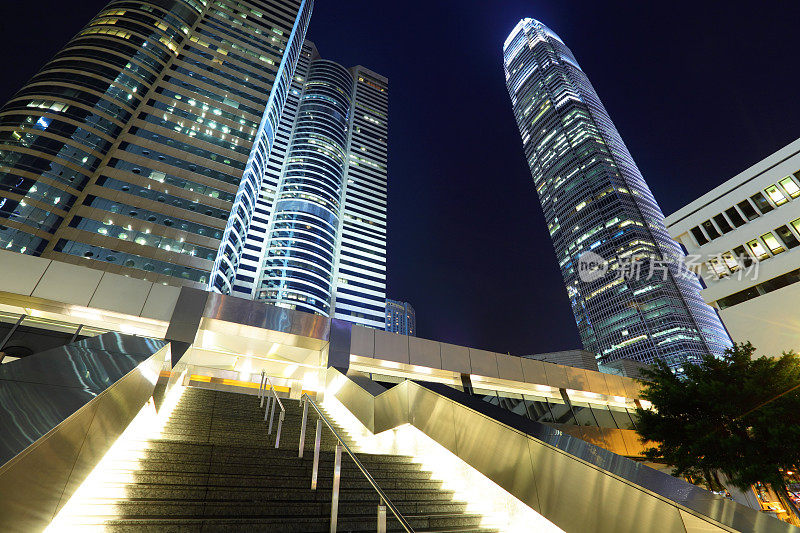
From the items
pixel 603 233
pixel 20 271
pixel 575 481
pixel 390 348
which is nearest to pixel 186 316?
pixel 20 271

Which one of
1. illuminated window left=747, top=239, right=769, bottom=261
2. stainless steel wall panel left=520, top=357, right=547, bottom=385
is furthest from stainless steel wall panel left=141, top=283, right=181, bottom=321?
illuminated window left=747, top=239, right=769, bottom=261

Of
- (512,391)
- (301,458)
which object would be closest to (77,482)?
(301,458)

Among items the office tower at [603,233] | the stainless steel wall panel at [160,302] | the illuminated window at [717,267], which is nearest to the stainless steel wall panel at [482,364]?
the stainless steel wall panel at [160,302]

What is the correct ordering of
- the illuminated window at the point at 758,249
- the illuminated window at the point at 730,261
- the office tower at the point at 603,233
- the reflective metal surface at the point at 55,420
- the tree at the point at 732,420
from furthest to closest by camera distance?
the office tower at the point at 603,233
the illuminated window at the point at 730,261
the illuminated window at the point at 758,249
the tree at the point at 732,420
the reflective metal surface at the point at 55,420

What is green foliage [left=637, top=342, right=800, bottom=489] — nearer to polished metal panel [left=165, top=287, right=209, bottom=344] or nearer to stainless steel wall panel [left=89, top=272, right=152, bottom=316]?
polished metal panel [left=165, top=287, right=209, bottom=344]

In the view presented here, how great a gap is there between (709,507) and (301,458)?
5131 millimetres

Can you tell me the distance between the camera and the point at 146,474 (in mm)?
4531

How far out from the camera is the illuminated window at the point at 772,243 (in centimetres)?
2917

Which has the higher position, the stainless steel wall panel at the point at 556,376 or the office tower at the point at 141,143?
the office tower at the point at 141,143

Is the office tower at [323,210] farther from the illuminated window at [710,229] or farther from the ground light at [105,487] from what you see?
the ground light at [105,487]

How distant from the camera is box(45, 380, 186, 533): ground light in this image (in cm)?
336

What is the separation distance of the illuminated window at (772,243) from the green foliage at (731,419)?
22304 mm

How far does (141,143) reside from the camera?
5053 centimetres

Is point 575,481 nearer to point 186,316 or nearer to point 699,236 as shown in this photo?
point 186,316
